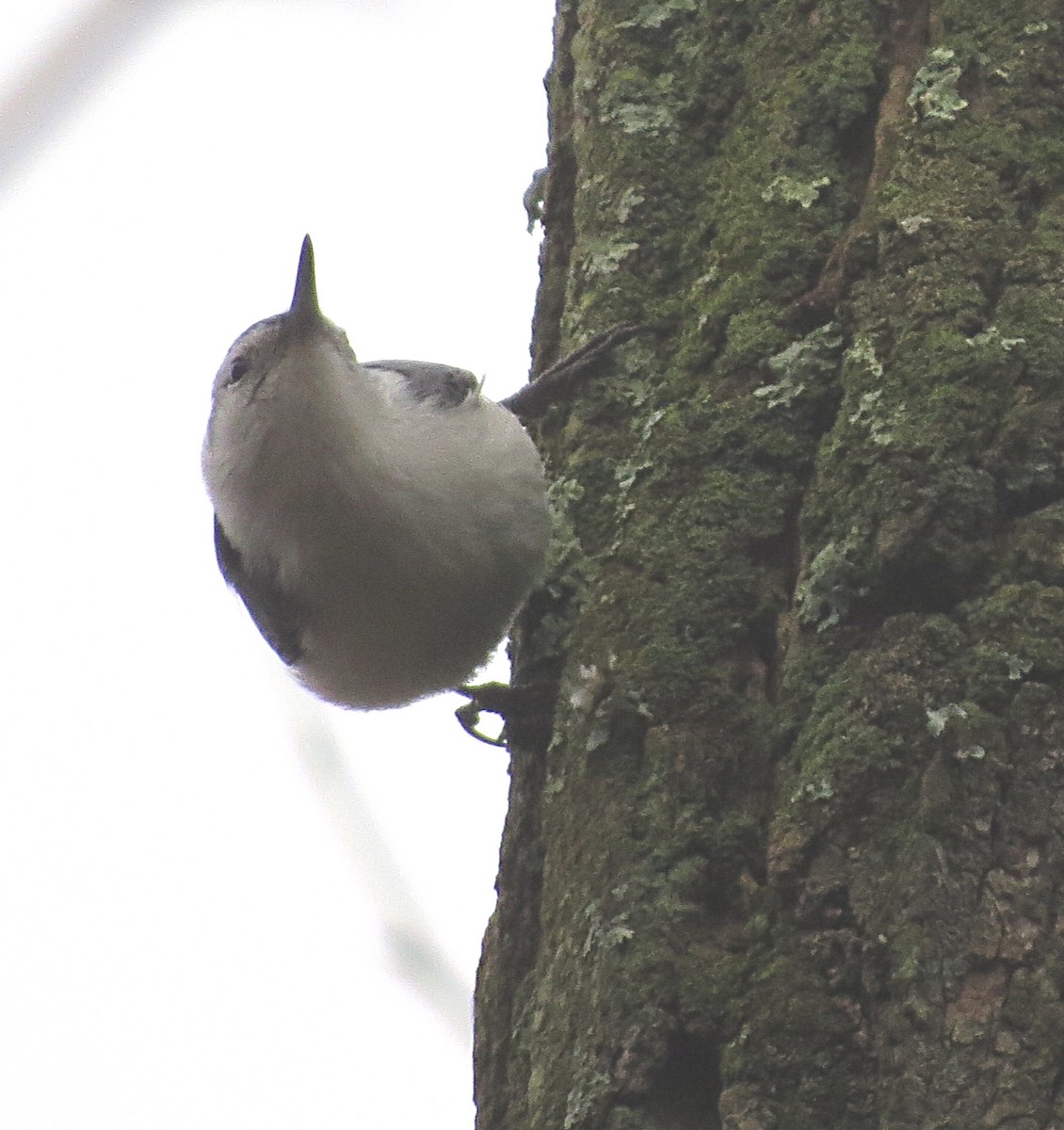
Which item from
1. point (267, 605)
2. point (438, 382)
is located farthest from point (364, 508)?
point (438, 382)

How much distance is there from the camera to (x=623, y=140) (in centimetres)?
248

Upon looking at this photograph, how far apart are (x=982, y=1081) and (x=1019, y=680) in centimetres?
44

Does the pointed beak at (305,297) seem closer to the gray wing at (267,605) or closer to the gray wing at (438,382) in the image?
the gray wing at (438,382)

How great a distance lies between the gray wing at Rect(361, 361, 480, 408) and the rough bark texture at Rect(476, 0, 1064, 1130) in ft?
1.32

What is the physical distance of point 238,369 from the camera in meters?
2.71

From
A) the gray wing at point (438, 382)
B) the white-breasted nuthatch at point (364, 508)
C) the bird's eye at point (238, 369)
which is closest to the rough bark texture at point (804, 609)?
the white-breasted nuthatch at point (364, 508)

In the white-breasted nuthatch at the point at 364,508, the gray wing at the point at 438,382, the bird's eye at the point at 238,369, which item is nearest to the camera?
the white-breasted nuthatch at the point at 364,508

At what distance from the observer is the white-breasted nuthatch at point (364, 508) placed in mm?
2531

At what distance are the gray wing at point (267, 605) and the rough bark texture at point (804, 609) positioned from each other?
0.47 m

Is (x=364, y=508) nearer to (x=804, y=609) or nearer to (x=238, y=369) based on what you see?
(x=238, y=369)

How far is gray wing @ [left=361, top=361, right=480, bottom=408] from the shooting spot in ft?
9.43

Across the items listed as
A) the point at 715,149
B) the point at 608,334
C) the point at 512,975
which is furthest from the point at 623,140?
the point at 512,975

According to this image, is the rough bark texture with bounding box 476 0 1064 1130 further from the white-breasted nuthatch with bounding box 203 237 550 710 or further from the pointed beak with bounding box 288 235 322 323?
the pointed beak with bounding box 288 235 322 323

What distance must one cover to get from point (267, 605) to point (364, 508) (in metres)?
0.38
